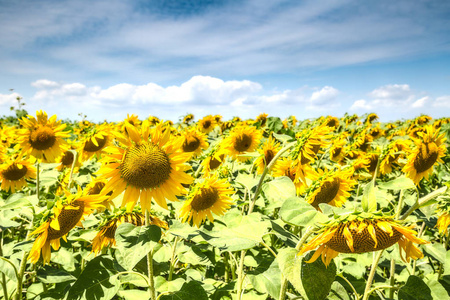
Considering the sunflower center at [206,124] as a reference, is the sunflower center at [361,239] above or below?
below

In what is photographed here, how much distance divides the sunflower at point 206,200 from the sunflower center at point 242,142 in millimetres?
1382

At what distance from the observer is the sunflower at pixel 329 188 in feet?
6.87

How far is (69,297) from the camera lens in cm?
166

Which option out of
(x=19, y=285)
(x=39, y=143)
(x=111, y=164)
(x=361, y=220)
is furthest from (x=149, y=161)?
(x=39, y=143)

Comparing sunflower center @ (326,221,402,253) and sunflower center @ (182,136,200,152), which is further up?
sunflower center @ (182,136,200,152)

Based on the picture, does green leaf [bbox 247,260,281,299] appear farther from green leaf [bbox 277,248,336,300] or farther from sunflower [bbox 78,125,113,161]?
sunflower [bbox 78,125,113,161]

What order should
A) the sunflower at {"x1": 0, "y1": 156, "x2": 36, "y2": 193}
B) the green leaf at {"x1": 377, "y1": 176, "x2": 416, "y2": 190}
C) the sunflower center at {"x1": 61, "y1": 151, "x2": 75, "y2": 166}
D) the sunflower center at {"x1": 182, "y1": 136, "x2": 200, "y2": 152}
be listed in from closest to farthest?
the green leaf at {"x1": 377, "y1": 176, "x2": 416, "y2": 190}
the sunflower at {"x1": 0, "y1": 156, "x2": 36, "y2": 193}
the sunflower center at {"x1": 61, "y1": 151, "x2": 75, "y2": 166}
the sunflower center at {"x1": 182, "y1": 136, "x2": 200, "y2": 152}

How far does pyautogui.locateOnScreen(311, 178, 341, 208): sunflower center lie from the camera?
85.5 inches

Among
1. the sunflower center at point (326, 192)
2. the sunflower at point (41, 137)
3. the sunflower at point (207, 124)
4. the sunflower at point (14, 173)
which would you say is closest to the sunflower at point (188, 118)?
the sunflower at point (207, 124)

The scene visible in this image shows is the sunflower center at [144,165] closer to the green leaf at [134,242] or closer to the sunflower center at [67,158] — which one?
the green leaf at [134,242]

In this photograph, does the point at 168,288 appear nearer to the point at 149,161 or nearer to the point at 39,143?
the point at 149,161

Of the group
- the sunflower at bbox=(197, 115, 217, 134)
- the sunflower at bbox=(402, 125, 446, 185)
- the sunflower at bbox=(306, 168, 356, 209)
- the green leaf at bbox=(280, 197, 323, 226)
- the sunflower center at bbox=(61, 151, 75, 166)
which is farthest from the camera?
the sunflower at bbox=(197, 115, 217, 134)

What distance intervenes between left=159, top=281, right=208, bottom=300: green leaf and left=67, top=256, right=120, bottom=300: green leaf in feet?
1.09

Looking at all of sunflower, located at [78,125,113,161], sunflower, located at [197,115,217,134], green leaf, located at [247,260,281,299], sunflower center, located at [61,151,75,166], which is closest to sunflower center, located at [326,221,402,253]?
green leaf, located at [247,260,281,299]
